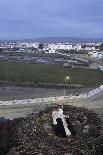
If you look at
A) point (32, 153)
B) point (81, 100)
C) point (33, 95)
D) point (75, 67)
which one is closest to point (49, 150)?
point (32, 153)

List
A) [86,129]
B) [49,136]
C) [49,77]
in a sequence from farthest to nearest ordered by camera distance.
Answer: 1. [49,77]
2. [86,129]
3. [49,136]

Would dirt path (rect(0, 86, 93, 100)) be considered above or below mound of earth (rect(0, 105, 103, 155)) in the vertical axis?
below

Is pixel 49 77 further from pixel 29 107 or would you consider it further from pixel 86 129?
pixel 86 129

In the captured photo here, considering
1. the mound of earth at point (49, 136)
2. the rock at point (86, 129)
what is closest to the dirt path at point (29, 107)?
the mound of earth at point (49, 136)

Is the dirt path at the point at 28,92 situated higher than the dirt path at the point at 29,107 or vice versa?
the dirt path at the point at 29,107

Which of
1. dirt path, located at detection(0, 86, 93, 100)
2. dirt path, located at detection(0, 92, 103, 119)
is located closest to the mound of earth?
dirt path, located at detection(0, 92, 103, 119)

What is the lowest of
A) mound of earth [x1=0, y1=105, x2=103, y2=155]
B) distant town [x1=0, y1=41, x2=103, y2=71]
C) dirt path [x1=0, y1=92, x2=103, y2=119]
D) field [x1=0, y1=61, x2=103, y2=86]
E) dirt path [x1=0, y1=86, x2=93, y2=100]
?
distant town [x1=0, y1=41, x2=103, y2=71]

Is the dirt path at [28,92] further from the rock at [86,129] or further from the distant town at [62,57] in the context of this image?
the rock at [86,129]

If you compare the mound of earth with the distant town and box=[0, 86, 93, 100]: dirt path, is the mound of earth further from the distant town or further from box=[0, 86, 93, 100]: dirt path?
the distant town

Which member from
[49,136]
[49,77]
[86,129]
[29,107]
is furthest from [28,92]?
[49,136]
